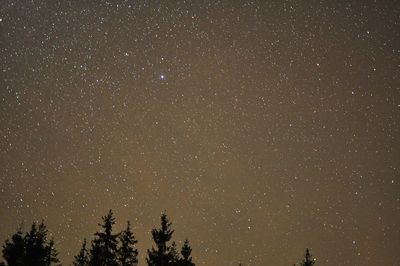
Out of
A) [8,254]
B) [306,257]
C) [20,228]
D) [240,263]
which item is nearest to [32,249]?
[8,254]

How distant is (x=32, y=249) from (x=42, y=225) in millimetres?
4181

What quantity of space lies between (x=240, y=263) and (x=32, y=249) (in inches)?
779

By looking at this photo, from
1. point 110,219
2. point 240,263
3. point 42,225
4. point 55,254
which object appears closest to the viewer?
point 110,219

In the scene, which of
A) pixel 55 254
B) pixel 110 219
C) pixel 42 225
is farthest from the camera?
pixel 55 254

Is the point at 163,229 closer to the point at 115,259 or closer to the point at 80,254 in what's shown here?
the point at 115,259

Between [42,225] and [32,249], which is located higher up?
[42,225]

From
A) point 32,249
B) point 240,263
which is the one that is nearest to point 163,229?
point 32,249

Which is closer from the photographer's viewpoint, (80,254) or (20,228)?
(20,228)

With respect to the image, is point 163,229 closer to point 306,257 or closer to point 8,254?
point 8,254

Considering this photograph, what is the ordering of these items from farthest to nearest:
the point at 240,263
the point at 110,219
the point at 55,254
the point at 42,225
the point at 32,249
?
1. the point at 240,263
2. the point at 55,254
3. the point at 42,225
4. the point at 110,219
5. the point at 32,249

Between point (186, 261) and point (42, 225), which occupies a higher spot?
point (42, 225)

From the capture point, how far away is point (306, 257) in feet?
90.6

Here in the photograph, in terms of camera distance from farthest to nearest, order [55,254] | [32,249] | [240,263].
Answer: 1. [240,263]
2. [55,254]
3. [32,249]

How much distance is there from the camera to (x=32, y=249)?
2241 centimetres
